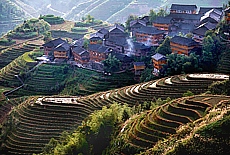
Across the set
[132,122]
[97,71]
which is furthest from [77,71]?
[132,122]

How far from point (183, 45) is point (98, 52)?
9.61m

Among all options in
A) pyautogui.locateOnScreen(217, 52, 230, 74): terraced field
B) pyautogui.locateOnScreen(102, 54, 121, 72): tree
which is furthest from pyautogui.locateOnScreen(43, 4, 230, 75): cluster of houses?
pyautogui.locateOnScreen(217, 52, 230, 74): terraced field

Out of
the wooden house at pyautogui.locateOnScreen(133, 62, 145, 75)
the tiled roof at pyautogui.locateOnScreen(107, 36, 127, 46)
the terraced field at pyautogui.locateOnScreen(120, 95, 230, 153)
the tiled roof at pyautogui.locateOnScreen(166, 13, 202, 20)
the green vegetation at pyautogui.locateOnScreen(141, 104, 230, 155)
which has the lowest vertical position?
the wooden house at pyautogui.locateOnScreen(133, 62, 145, 75)

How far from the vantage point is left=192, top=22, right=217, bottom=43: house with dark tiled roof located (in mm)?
36125

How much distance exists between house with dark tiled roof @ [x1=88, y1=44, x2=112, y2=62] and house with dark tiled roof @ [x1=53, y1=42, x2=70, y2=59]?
3.59 m

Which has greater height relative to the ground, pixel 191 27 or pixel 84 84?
pixel 191 27

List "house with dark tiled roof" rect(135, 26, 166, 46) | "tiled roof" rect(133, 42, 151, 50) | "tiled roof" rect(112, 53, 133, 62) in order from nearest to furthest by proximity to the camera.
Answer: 1. "tiled roof" rect(112, 53, 133, 62)
2. "tiled roof" rect(133, 42, 151, 50)
3. "house with dark tiled roof" rect(135, 26, 166, 46)

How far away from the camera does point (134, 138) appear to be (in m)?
18.1

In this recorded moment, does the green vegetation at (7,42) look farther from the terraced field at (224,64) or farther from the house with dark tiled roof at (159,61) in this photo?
the terraced field at (224,64)

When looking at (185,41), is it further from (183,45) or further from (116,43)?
(116,43)

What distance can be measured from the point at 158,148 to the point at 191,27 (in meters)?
27.2

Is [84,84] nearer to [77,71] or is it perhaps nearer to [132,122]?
[77,71]

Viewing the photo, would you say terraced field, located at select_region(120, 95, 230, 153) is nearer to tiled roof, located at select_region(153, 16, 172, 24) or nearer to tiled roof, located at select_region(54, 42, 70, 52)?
tiled roof, located at select_region(153, 16, 172, 24)

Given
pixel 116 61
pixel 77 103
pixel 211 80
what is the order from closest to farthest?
1. pixel 211 80
2. pixel 77 103
3. pixel 116 61
